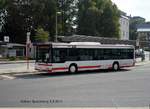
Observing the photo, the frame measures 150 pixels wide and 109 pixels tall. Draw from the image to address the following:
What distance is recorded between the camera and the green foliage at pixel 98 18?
267 ft

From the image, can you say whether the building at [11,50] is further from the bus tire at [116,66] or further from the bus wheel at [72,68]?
the bus wheel at [72,68]

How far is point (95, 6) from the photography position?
8312 cm

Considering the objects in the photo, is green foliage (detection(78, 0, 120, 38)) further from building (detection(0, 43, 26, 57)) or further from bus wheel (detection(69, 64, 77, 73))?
bus wheel (detection(69, 64, 77, 73))

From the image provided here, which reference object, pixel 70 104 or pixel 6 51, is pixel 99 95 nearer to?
pixel 70 104

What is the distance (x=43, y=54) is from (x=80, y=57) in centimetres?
Answer: 305

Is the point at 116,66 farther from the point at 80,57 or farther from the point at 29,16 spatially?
the point at 29,16

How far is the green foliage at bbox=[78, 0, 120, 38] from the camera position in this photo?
267 ft

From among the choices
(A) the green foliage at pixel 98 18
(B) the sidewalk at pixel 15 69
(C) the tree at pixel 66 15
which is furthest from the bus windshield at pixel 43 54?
(A) the green foliage at pixel 98 18

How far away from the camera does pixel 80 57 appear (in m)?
26.5

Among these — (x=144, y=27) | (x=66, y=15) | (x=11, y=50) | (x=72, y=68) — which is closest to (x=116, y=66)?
(x=72, y=68)

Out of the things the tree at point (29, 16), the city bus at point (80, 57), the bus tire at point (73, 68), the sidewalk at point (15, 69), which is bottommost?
the sidewalk at point (15, 69)

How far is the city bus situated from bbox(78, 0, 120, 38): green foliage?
5055 centimetres

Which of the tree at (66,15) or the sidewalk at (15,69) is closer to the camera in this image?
the sidewalk at (15,69)

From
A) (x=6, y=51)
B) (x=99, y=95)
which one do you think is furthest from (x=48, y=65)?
(x=6, y=51)
